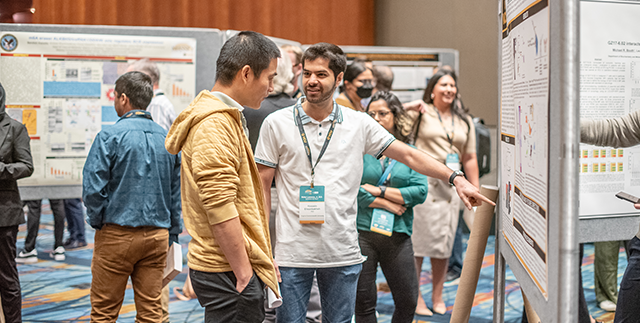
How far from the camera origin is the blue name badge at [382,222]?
8.54 feet

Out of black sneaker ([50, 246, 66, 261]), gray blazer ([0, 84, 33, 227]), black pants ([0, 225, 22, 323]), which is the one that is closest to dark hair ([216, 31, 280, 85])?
gray blazer ([0, 84, 33, 227])

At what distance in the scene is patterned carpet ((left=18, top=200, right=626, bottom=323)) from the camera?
345 cm

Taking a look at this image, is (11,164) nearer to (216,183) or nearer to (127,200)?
(127,200)

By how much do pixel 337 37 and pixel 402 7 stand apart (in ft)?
3.46

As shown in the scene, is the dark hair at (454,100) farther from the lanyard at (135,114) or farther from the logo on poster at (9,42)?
the logo on poster at (9,42)

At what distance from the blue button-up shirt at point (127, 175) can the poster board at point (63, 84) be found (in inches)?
52.2

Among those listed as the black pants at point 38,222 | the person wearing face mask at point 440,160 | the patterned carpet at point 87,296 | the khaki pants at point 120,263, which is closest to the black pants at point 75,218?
the black pants at point 38,222

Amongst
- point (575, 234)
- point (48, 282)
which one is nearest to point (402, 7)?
point (48, 282)

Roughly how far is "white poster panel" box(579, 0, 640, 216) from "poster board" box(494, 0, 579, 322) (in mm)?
767

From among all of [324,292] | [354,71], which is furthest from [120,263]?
[354,71]

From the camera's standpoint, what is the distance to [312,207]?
207 cm

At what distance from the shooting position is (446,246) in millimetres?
3637

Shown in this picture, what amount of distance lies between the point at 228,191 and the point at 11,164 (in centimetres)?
178

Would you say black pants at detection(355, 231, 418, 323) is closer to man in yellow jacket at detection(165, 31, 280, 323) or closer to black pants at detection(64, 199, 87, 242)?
man in yellow jacket at detection(165, 31, 280, 323)
